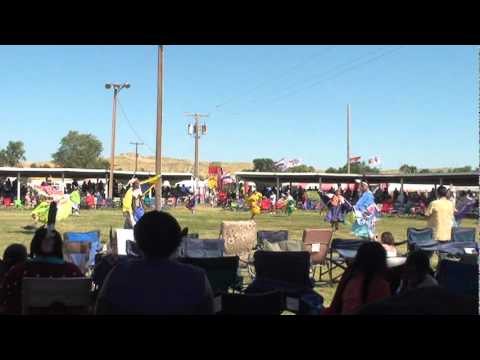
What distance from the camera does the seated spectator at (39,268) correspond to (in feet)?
11.7

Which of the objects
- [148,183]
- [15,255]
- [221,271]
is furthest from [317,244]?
[148,183]

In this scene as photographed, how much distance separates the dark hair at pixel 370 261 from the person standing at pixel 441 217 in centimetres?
561

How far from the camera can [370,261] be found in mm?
3258

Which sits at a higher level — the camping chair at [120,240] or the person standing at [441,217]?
the person standing at [441,217]

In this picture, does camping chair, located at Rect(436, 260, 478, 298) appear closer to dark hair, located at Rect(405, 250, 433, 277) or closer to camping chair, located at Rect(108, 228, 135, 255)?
dark hair, located at Rect(405, 250, 433, 277)

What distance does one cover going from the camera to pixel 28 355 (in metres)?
1.65

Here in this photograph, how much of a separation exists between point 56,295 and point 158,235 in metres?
1.57

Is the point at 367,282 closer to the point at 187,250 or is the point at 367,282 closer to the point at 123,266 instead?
the point at 123,266

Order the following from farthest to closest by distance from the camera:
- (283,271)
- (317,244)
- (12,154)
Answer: (12,154) < (317,244) < (283,271)

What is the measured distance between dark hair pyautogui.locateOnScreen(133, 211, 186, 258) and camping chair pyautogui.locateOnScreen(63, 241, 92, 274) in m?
4.39

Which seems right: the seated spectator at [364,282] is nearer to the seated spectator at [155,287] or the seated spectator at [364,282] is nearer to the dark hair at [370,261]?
the dark hair at [370,261]

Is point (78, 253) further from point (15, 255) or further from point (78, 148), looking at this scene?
point (78, 148)

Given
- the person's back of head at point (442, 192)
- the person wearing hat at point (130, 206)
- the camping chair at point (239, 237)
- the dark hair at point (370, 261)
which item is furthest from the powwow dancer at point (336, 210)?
the dark hair at point (370, 261)
